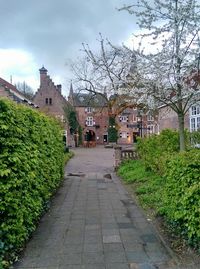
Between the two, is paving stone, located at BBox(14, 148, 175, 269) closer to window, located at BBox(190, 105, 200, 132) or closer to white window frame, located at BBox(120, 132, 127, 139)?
window, located at BBox(190, 105, 200, 132)

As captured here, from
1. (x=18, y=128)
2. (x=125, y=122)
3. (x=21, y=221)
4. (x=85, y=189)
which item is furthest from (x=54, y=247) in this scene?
(x=125, y=122)

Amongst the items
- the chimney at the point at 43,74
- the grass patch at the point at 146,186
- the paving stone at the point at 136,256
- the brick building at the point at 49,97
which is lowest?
the paving stone at the point at 136,256

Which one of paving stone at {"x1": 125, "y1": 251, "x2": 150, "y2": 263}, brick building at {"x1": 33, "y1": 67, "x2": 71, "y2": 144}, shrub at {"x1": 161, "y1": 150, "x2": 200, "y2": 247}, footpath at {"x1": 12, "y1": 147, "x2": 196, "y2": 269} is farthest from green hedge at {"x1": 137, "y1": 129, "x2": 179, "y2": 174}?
brick building at {"x1": 33, "y1": 67, "x2": 71, "y2": 144}

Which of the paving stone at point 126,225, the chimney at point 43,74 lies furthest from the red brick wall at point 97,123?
the paving stone at point 126,225

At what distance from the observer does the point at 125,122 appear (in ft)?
201

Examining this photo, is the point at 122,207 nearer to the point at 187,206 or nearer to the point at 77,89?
the point at 187,206

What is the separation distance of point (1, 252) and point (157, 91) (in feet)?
26.5

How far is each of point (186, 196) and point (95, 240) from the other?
173 centimetres

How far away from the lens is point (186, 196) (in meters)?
4.24

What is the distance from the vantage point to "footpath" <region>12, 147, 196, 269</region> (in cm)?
411

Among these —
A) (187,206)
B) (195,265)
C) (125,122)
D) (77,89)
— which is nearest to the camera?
(195,265)

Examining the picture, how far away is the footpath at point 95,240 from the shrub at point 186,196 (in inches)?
18.3

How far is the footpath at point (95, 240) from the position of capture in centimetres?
411

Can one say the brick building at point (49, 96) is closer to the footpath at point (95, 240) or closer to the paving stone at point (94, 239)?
the paving stone at point (94, 239)
